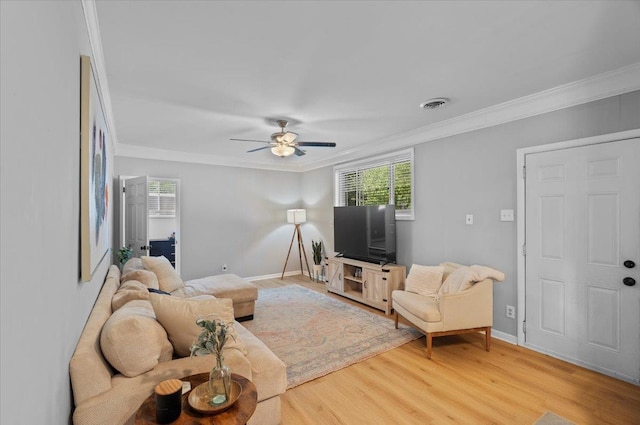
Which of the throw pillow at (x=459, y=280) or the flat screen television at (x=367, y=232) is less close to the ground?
the flat screen television at (x=367, y=232)

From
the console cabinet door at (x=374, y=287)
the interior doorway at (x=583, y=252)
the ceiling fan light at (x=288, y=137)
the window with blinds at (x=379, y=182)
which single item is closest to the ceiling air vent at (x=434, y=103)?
the interior doorway at (x=583, y=252)

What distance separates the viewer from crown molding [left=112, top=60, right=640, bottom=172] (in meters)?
2.62

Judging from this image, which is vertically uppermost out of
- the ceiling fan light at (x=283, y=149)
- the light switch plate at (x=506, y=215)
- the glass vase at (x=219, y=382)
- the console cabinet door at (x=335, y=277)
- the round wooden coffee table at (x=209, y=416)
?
the ceiling fan light at (x=283, y=149)

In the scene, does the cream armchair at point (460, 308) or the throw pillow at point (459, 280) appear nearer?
the cream armchair at point (460, 308)

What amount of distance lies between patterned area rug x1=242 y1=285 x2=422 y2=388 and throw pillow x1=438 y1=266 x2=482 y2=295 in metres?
0.68

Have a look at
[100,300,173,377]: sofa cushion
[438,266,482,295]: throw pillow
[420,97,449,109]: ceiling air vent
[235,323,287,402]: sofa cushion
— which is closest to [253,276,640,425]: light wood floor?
[235,323,287,402]: sofa cushion

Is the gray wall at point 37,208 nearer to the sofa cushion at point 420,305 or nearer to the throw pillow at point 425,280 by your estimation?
the sofa cushion at point 420,305

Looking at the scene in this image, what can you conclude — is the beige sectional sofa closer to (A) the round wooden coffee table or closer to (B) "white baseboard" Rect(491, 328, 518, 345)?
(A) the round wooden coffee table

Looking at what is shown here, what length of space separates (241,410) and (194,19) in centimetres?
220

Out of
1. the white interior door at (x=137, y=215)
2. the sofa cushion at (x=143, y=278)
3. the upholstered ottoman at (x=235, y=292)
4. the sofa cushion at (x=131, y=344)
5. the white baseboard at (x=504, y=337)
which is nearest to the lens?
the sofa cushion at (x=131, y=344)

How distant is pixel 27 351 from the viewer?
0.79 meters

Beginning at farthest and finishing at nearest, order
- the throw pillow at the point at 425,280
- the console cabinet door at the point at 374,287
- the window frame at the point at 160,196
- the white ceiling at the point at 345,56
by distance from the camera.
A: the window frame at the point at 160,196 < the console cabinet door at the point at 374,287 < the throw pillow at the point at 425,280 < the white ceiling at the point at 345,56

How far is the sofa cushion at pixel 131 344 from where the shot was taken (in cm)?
157

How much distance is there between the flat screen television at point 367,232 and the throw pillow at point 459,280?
3.85 feet
